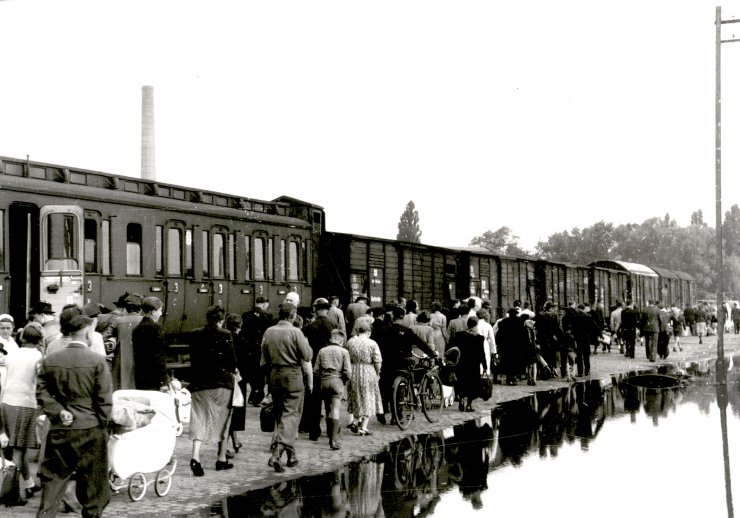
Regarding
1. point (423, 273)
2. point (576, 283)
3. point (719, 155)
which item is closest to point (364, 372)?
point (719, 155)

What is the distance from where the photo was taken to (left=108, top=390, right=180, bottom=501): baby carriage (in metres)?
8.23

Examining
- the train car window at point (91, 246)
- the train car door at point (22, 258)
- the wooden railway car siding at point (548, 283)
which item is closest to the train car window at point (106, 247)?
the train car window at point (91, 246)

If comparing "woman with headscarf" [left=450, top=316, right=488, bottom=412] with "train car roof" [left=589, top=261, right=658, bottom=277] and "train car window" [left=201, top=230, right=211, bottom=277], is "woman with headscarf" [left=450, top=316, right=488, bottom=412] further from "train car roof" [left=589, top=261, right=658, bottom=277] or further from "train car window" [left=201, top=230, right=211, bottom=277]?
"train car roof" [left=589, top=261, right=658, bottom=277]

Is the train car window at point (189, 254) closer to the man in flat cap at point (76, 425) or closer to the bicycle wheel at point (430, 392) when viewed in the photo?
the bicycle wheel at point (430, 392)

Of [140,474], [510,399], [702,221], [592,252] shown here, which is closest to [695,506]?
[140,474]

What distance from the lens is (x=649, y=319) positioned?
92.2ft

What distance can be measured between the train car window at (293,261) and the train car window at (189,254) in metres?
4.30

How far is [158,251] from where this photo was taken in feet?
64.0

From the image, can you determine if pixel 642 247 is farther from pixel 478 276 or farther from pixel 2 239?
pixel 2 239

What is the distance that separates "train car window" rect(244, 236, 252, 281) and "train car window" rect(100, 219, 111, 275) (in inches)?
190

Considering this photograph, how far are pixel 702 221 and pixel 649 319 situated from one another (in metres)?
136

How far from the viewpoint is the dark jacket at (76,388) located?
22.9 ft

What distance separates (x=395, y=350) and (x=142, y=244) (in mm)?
7284

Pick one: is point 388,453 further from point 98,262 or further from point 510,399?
point 98,262
